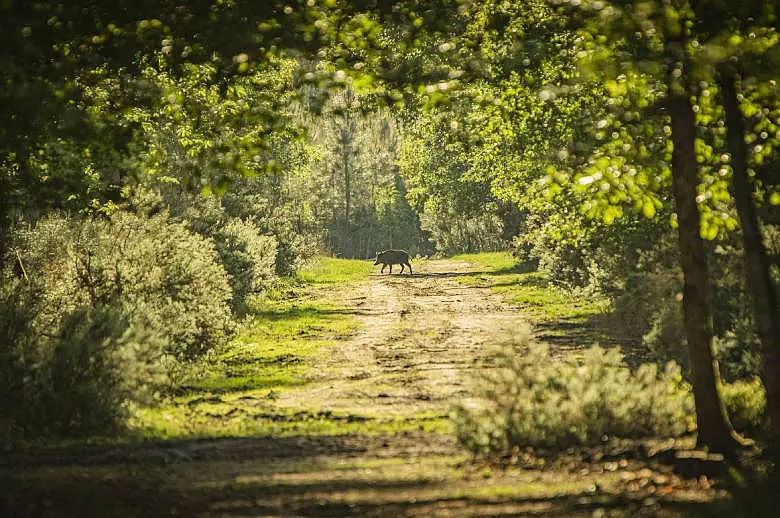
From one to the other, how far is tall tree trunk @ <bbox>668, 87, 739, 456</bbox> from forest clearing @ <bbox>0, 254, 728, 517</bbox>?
45 centimetres

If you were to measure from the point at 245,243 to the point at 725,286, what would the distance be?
53.0 ft

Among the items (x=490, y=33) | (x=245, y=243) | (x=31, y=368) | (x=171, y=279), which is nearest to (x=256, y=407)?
(x=31, y=368)

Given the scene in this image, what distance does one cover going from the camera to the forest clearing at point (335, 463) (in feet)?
24.5

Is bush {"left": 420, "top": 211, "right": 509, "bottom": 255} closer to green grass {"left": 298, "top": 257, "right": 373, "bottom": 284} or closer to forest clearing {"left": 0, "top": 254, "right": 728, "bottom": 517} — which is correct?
green grass {"left": 298, "top": 257, "right": 373, "bottom": 284}

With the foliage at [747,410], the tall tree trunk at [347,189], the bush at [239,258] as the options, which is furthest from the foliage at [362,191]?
the foliage at [747,410]

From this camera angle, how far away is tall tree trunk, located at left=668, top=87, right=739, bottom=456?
9.61 metres

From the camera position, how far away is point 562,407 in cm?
979

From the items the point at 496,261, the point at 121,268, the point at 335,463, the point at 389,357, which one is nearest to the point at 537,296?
the point at 389,357

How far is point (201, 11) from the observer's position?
1069 centimetres

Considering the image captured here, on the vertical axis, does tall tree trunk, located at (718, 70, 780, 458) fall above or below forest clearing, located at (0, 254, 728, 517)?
above

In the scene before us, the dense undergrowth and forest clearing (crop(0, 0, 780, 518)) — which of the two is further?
the dense undergrowth

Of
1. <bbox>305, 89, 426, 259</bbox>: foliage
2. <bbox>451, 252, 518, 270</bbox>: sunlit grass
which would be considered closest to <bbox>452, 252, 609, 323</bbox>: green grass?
<bbox>451, 252, 518, 270</bbox>: sunlit grass

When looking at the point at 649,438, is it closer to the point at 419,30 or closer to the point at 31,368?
the point at 419,30

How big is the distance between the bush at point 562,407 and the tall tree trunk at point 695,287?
0.57 metres
